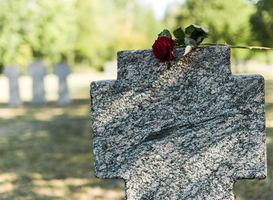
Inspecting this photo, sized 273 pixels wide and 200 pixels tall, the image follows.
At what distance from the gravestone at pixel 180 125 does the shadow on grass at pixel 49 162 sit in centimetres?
196

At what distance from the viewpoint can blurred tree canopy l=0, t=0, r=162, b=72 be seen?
14.0m

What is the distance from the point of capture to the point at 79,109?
987 cm

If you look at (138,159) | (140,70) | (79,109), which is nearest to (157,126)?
(138,159)

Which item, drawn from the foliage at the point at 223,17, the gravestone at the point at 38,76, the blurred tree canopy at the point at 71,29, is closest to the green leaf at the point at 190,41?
the gravestone at the point at 38,76

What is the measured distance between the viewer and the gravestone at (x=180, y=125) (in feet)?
4.42

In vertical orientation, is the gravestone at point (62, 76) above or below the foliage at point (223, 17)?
below

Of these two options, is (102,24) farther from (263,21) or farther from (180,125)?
(180,125)

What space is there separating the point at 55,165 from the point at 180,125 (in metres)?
3.40

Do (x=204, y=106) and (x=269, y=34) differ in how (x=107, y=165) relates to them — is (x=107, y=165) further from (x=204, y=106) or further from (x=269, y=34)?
(x=269, y=34)

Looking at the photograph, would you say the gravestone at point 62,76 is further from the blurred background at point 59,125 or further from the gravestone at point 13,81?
the gravestone at point 13,81

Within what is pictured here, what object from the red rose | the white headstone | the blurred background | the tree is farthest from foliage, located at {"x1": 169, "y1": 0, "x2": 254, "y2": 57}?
the red rose

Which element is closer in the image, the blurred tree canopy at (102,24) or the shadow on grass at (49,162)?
the shadow on grass at (49,162)

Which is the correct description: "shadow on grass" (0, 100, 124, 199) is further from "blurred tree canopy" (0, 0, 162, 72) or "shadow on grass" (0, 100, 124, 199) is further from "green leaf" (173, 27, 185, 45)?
"blurred tree canopy" (0, 0, 162, 72)

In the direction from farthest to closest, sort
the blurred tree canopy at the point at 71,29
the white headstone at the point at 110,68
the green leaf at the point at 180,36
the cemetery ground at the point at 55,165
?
the white headstone at the point at 110,68
the blurred tree canopy at the point at 71,29
the cemetery ground at the point at 55,165
the green leaf at the point at 180,36
